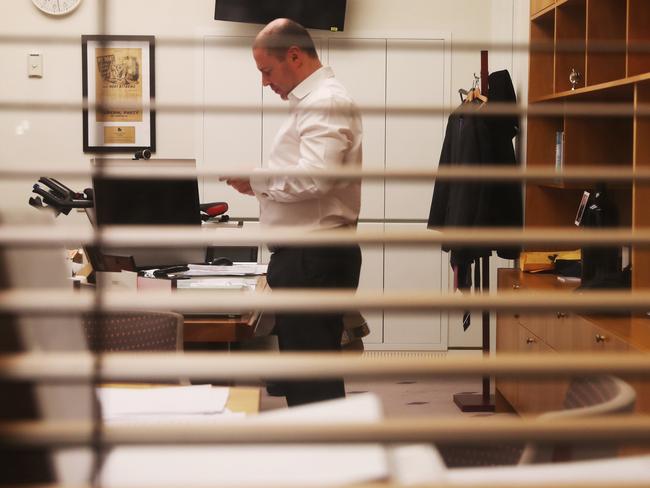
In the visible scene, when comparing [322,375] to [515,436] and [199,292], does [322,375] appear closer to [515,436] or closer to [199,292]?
[515,436]

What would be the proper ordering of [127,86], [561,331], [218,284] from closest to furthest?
[218,284], [561,331], [127,86]

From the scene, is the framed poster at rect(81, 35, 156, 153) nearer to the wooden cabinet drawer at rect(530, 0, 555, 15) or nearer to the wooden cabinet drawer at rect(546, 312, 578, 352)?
the wooden cabinet drawer at rect(530, 0, 555, 15)

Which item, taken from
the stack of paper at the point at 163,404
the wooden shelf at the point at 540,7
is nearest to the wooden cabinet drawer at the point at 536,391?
the wooden shelf at the point at 540,7

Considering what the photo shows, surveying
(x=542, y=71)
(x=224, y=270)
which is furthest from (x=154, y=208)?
(x=542, y=71)

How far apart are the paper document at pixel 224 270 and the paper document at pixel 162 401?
4.62 feet

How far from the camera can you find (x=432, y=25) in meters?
5.93

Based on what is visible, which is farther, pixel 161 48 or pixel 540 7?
pixel 161 48

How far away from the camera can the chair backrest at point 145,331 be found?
2533mm

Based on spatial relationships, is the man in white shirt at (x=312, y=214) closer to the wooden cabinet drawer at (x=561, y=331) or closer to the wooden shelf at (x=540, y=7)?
the wooden cabinet drawer at (x=561, y=331)

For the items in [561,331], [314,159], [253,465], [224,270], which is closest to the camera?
[253,465]

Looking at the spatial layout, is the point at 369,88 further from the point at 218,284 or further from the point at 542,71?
the point at 218,284

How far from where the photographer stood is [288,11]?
5820mm

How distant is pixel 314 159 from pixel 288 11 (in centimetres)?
291

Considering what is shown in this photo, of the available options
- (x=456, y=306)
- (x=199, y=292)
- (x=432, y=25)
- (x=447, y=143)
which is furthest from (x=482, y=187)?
(x=456, y=306)
